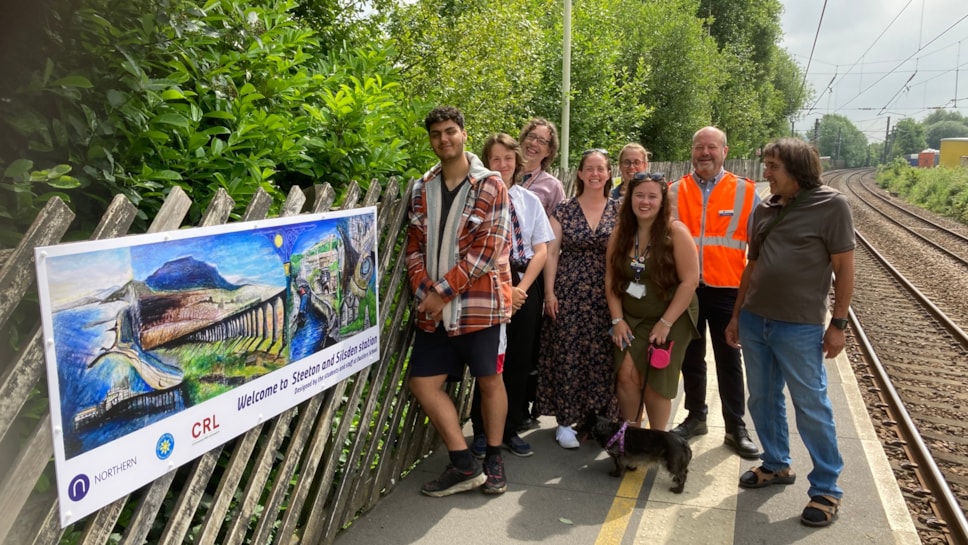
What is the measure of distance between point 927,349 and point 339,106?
8.35 meters

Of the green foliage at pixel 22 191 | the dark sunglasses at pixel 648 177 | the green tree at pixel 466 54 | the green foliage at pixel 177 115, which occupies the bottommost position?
the dark sunglasses at pixel 648 177

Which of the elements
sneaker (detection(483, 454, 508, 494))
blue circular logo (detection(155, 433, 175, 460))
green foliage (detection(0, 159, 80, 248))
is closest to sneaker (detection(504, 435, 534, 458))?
sneaker (detection(483, 454, 508, 494))

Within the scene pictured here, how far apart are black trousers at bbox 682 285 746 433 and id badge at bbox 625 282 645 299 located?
2.29 feet

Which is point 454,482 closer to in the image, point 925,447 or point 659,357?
point 659,357

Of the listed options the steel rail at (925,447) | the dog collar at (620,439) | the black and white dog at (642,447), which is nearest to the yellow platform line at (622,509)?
the black and white dog at (642,447)

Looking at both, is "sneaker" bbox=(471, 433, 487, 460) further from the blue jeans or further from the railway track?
the railway track

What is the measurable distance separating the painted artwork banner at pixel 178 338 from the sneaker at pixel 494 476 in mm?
1216

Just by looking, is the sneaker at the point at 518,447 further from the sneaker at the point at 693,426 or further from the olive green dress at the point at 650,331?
the sneaker at the point at 693,426

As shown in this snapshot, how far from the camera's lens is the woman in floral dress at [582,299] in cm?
456

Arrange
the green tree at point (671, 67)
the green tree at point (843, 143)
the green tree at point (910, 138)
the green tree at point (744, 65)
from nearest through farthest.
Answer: the green tree at point (671, 67)
the green tree at point (744, 65)
the green tree at point (910, 138)
the green tree at point (843, 143)

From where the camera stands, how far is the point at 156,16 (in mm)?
2645

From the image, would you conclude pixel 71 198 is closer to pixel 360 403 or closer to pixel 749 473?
pixel 360 403

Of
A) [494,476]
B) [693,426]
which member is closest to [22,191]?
[494,476]

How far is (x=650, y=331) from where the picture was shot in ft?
14.4
